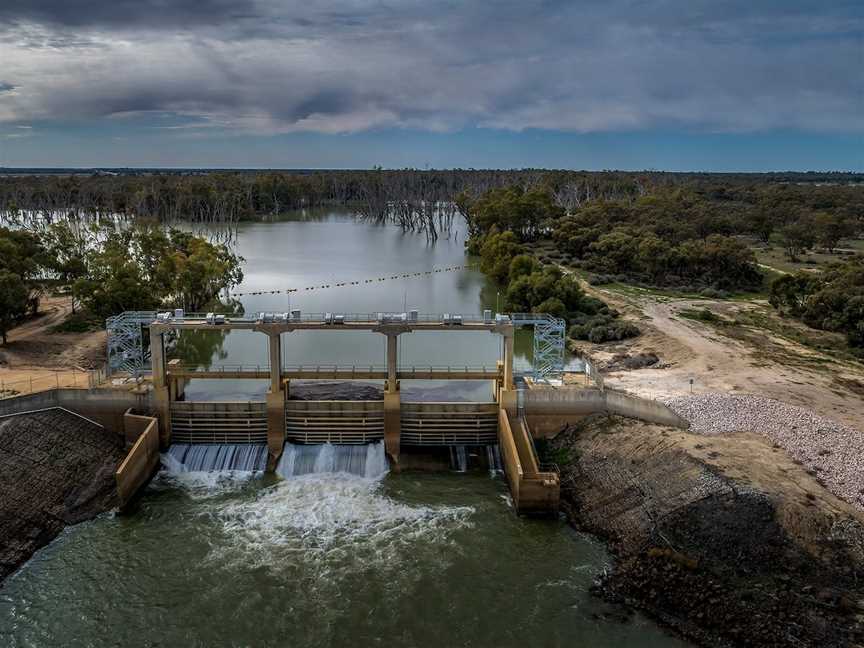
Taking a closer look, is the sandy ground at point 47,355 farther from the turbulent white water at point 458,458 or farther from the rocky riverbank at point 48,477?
the turbulent white water at point 458,458

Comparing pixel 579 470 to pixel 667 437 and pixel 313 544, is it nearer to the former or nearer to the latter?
pixel 667 437

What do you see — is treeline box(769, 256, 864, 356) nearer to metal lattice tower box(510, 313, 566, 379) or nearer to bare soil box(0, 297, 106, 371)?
metal lattice tower box(510, 313, 566, 379)

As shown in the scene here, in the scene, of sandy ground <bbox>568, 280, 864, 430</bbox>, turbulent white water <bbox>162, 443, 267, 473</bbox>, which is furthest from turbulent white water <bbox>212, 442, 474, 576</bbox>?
sandy ground <bbox>568, 280, 864, 430</bbox>

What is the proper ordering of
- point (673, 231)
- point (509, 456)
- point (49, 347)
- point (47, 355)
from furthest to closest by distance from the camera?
point (673, 231)
point (49, 347)
point (47, 355)
point (509, 456)

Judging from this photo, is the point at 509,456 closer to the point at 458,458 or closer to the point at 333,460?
the point at 458,458

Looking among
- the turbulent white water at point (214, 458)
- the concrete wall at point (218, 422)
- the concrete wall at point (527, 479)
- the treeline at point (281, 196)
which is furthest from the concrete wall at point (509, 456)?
the treeline at point (281, 196)

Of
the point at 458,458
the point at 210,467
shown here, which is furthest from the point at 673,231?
the point at 210,467
